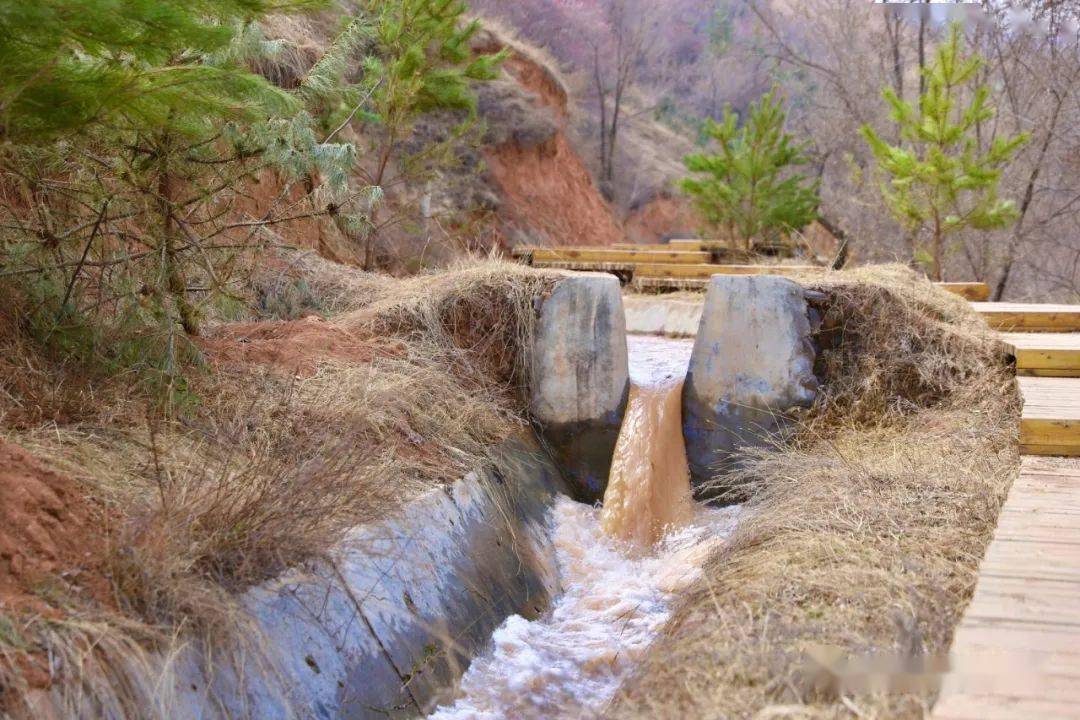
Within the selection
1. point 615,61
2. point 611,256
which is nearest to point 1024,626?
point 611,256

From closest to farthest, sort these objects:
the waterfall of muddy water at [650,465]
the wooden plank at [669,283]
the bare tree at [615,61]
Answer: the waterfall of muddy water at [650,465] → the wooden plank at [669,283] → the bare tree at [615,61]

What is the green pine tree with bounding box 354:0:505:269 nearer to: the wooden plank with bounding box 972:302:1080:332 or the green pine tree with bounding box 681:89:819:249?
the green pine tree with bounding box 681:89:819:249

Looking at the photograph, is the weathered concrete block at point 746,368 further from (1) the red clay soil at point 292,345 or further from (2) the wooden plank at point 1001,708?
(2) the wooden plank at point 1001,708

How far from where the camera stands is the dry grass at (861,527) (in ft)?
11.0

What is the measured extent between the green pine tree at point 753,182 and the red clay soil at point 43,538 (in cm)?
1417

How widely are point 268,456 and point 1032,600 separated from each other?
10.6ft

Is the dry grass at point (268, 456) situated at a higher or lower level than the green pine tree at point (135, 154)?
lower

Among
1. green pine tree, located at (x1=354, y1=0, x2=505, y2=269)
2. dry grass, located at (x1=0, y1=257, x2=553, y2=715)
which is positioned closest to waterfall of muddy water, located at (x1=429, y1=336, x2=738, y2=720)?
dry grass, located at (x1=0, y1=257, x2=553, y2=715)

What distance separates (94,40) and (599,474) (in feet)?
17.0

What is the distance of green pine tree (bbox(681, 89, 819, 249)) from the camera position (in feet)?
55.5

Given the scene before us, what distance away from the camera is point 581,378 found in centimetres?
821

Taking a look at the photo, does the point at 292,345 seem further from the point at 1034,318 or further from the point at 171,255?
the point at 1034,318

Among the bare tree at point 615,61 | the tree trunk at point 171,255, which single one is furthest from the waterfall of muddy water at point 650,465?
the bare tree at point 615,61

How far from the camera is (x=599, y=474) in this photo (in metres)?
8.12
